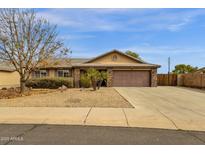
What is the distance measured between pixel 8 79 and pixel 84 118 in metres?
23.2

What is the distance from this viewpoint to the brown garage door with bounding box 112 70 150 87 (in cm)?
2925

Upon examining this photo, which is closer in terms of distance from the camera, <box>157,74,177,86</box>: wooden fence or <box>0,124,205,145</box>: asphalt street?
<box>0,124,205,145</box>: asphalt street

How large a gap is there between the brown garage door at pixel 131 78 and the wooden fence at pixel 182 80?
5.93m

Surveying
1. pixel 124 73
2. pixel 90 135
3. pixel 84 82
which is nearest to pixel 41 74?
pixel 84 82

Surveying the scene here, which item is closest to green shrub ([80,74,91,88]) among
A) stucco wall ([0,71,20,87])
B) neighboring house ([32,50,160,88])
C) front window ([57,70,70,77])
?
neighboring house ([32,50,160,88])

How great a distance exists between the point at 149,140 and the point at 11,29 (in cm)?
1590

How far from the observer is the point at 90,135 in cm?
646

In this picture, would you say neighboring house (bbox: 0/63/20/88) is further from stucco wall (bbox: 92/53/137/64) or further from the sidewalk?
the sidewalk

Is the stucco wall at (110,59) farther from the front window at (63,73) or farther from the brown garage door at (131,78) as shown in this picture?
the front window at (63,73)

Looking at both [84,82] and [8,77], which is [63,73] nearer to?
[84,82]

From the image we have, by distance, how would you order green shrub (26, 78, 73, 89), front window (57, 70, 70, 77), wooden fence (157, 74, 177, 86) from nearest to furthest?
green shrub (26, 78, 73, 89) < front window (57, 70, 70, 77) < wooden fence (157, 74, 177, 86)

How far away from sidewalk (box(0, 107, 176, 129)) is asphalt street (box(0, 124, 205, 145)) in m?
0.65

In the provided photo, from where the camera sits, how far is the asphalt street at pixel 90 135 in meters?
5.84

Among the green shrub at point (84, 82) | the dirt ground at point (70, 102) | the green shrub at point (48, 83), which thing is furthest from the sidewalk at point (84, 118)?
the green shrub at point (84, 82)
